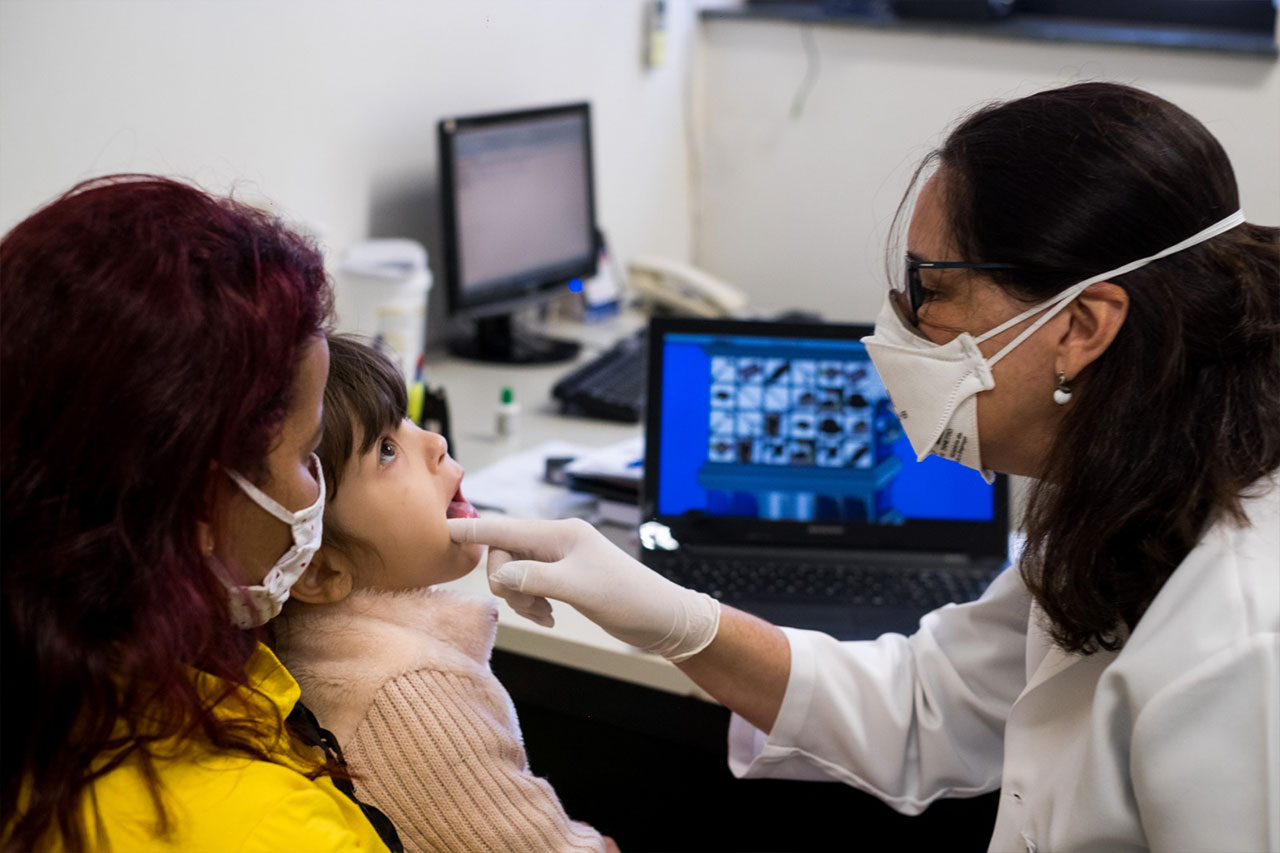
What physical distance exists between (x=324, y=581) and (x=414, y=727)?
0.15 meters

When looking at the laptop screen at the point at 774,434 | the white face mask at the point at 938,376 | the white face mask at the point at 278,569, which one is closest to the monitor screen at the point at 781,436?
the laptop screen at the point at 774,434

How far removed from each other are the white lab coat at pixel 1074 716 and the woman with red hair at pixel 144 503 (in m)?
0.60

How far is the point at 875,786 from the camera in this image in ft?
4.31

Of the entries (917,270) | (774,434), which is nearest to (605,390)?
(774,434)

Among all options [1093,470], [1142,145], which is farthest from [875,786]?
[1142,145]

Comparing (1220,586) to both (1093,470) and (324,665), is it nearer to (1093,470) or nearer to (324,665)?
(1093,470)

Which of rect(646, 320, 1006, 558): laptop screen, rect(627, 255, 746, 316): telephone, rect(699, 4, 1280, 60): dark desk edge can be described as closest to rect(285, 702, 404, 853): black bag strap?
rect(646, 320, 1006, 558): laptop screen

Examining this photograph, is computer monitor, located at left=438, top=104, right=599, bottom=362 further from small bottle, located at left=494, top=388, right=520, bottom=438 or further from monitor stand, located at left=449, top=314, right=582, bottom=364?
small bottle, located at left=494, top=388, right=520, bottom=438

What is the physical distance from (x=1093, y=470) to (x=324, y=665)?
2.23 ft

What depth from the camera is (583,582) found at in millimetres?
1140

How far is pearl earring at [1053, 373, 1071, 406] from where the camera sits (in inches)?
40.8

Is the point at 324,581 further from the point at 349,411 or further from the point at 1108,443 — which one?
the point at 1108,443

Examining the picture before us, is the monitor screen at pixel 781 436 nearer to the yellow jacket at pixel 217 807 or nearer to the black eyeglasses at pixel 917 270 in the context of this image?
the black eyeglasses at pixel 917 270

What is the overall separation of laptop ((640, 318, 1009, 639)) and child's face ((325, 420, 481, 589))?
0.50m
